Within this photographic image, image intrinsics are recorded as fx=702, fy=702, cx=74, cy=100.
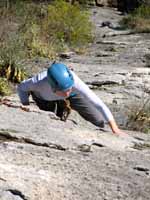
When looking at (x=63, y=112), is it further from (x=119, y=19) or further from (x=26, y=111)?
(x=119, y=19)

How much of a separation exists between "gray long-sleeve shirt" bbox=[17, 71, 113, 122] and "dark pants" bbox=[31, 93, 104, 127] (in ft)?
0.58

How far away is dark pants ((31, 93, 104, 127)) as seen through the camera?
336 inches

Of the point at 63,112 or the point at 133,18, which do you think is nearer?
the point at 63,112

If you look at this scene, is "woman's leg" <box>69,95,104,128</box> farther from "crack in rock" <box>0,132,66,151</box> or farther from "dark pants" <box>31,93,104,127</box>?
"crack in rock" <box>0,132,66,151</box>

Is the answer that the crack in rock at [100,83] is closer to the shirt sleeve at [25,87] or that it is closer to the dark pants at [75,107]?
the dark pants at [75,107]

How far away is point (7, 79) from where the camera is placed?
13227mm

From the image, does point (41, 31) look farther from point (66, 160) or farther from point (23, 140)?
point (66, 160)

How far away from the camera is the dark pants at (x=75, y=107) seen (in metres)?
8.52

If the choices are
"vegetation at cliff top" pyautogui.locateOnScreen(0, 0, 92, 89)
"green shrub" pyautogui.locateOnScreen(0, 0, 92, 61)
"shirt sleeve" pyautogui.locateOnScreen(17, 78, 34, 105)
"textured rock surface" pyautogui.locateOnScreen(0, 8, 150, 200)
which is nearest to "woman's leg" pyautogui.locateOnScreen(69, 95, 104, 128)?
"textured rock surface" pyautogui.locateOnScreen(0, 8, 150, 200)

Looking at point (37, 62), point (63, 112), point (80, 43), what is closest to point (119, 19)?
point (80, 43)

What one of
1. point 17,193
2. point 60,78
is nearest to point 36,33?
point 60,78

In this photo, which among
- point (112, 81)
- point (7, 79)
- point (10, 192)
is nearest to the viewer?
point (10, 192)

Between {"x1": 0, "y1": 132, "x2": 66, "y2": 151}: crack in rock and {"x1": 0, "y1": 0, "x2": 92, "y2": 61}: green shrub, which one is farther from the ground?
{"x1": 0, "y1": 132, "x2": 66, "y2": 151}: crack in rock

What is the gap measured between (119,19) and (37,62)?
19.8 meters
